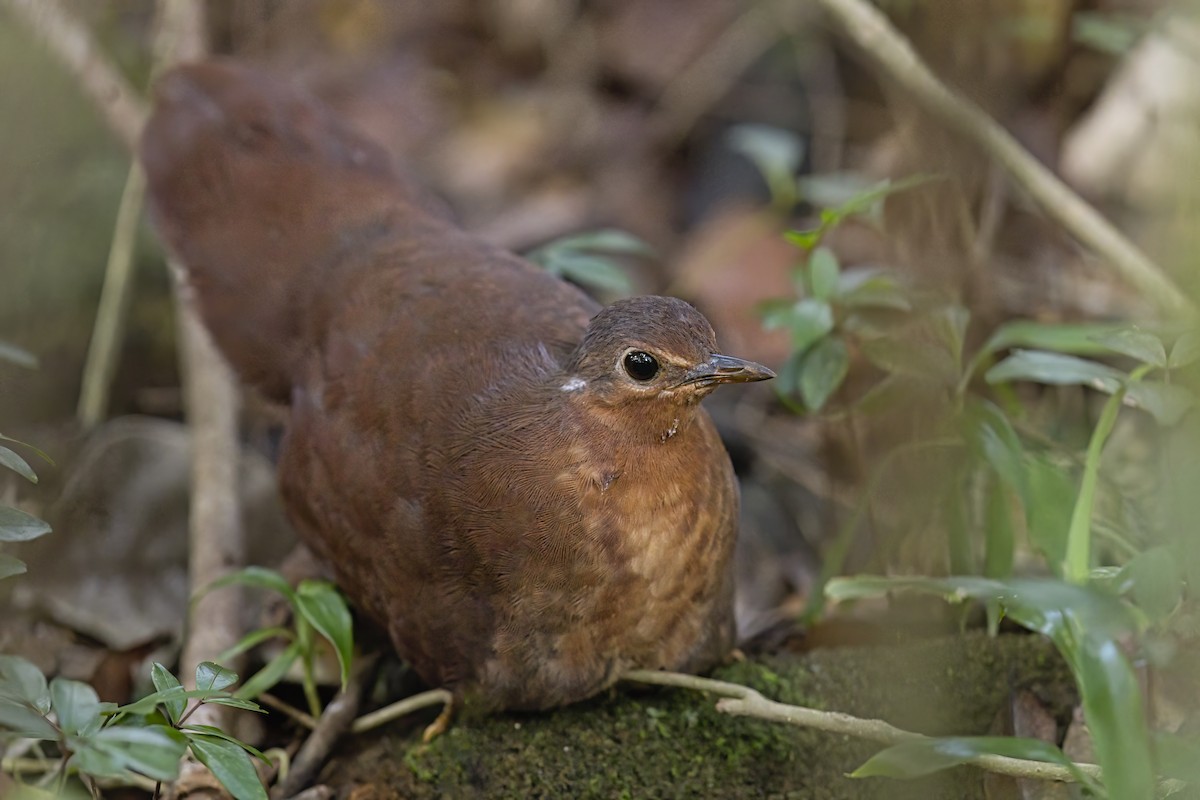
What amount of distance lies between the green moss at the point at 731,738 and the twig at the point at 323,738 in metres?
0.06

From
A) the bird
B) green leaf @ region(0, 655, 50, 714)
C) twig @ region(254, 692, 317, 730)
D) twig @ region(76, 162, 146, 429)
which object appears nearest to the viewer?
green leaf @ region(0, 655, 50, 714)

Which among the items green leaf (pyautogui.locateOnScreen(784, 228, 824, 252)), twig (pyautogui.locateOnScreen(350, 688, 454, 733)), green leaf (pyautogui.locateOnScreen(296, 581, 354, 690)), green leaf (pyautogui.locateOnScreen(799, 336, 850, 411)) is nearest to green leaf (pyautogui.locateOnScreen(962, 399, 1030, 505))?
green leaf (pyautogui.locateOnScreen(799, 336, 850, 411))

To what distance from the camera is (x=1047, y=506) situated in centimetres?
253

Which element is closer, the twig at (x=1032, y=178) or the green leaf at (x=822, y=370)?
the green leaf at (x=822, y=370)

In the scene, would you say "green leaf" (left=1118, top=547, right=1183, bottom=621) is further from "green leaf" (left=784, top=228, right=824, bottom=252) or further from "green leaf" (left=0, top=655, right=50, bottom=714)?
"green leaf" (left=0, top=655, right=50, bottom=714)

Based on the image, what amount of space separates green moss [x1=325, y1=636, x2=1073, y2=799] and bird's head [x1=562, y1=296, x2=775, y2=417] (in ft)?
2.15

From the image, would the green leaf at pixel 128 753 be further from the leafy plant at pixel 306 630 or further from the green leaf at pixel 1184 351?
the green leaf at pixel 1184 351

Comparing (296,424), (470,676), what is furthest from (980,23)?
(296,424)

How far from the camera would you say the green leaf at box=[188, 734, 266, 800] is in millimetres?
1894

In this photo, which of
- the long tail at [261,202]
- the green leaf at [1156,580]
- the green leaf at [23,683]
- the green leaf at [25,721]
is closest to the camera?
the green leaf at [25,721]

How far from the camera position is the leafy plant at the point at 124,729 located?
1.71 m

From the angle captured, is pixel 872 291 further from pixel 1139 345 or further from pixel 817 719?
pixel 817 719

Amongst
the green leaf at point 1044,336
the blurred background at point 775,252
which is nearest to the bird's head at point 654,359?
the blurred background at point 775,252

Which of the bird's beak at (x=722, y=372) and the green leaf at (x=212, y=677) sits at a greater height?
the bird's beak at (x=722, y=372)
